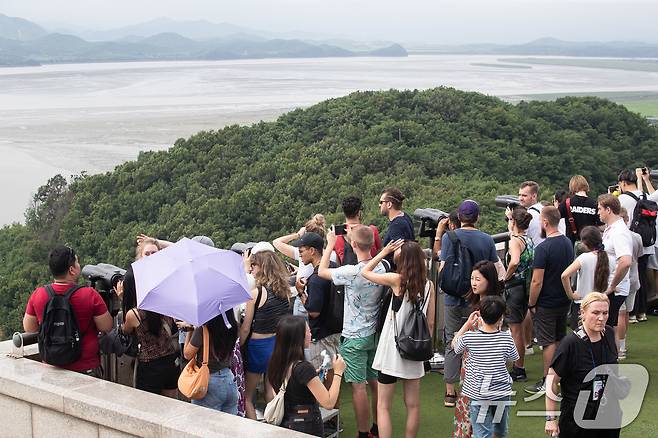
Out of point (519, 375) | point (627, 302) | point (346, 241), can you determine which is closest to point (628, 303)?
point (627, 302)

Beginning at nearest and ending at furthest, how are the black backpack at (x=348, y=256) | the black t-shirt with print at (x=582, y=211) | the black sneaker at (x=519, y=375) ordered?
the black backpack at (x=348, y=256)
the black sneaker at (x=519, y=375)
the black t-shirt with print at (x=582, y=211)

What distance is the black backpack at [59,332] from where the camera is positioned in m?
5.18

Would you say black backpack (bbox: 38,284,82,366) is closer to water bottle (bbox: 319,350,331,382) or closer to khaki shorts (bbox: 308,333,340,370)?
water bottle (bbox: 319,350,331,382)

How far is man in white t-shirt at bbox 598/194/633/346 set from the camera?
6.88 metres

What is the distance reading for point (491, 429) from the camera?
525cm

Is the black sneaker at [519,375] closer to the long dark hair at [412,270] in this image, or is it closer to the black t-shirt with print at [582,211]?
the black t-shirt with print at [582,211]

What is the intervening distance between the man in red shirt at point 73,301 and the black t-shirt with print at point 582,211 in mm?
4557

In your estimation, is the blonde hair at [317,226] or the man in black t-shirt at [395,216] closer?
the blonde hair at [317,226]

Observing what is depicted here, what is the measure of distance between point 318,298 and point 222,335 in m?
1.09

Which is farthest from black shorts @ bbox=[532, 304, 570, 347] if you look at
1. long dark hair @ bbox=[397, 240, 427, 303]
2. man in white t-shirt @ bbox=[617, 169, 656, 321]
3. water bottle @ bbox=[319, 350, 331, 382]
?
water bottle @ bbox=[319, 350, 331, 382]

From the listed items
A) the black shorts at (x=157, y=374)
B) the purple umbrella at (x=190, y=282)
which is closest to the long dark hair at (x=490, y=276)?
the purple umbrella at (x=190, y=282)

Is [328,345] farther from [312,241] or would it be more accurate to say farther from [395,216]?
[395,216]

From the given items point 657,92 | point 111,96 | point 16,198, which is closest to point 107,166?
point 16,198

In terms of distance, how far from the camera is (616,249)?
6.97m
